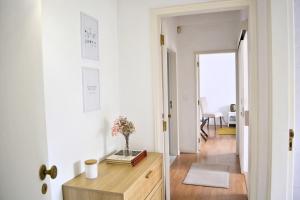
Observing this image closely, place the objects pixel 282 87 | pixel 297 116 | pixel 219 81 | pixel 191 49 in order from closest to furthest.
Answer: pixel 282 87 → pixel 297 116 → pixel 191 49 → pixel 219 81

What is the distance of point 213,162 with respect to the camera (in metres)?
4.31

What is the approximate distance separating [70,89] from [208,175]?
2718 mm

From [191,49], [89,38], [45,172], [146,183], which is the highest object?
[191,49]

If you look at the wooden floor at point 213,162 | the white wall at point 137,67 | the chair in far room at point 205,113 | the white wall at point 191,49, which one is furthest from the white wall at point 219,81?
the white wall at point 137,67

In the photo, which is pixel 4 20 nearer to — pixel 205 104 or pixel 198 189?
pixel 198 189

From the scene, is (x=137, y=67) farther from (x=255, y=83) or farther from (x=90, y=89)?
(x=255, y=83)

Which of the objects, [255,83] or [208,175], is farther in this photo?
[208,175]

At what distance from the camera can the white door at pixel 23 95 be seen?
1156mm

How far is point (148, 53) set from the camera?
2.36m

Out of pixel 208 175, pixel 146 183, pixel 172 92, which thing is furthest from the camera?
pixel 172 92

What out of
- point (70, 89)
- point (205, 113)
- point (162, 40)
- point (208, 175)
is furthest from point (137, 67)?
point (205, 113)

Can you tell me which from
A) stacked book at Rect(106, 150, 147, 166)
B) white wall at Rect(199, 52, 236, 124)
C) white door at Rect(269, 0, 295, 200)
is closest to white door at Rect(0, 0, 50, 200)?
stacked book at Rect(106, 150, 147, 166)

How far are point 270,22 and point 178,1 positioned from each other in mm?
951

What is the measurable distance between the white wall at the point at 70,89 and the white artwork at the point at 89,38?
5cm
